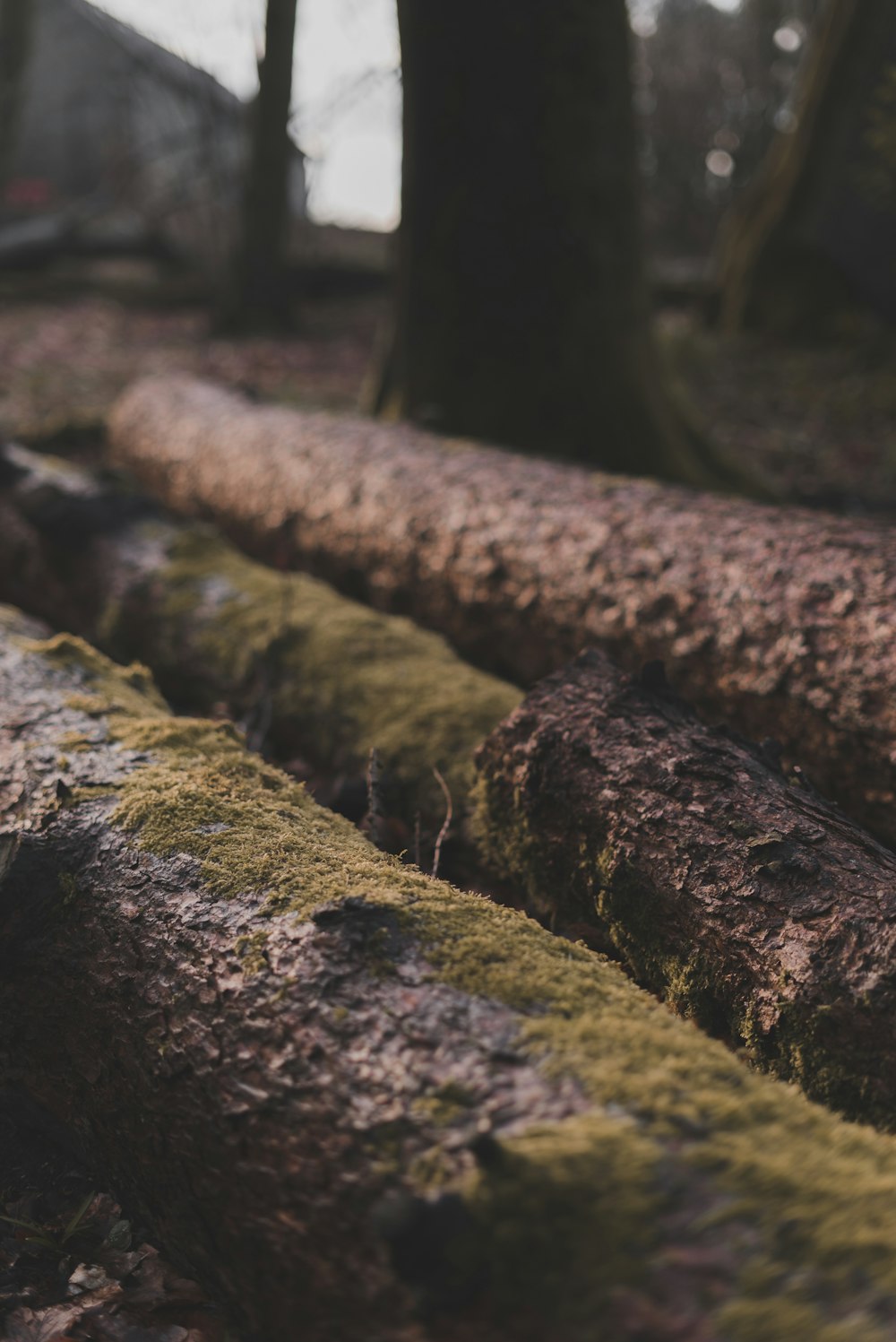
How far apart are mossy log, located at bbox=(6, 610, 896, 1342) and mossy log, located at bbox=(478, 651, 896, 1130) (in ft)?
1.01

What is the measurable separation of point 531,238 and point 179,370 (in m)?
4.15

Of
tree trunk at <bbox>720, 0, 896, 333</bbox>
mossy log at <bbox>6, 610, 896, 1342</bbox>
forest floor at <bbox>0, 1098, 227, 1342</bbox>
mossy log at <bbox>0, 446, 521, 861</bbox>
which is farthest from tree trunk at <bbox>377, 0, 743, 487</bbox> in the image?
tree trunk at <bbox>720, 0, 896, 333</bbox>

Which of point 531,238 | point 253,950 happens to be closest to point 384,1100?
point 253,950

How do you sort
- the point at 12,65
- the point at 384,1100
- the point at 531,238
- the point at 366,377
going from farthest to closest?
the point at 12,65
the point at 366,377
the point at 531,238
the point at 384,1100

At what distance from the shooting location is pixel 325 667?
3555 millimetres

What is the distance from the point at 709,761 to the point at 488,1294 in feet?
4.62

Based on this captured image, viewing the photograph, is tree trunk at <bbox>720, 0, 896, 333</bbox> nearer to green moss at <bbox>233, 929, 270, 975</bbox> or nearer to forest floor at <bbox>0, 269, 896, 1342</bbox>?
forest floor at <bbox>0, 269, 896, 1342</bbox>

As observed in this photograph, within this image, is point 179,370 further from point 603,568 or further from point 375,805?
point 375,805

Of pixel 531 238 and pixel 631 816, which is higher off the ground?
pixel 531 238

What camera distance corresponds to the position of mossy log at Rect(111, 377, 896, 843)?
2930mm

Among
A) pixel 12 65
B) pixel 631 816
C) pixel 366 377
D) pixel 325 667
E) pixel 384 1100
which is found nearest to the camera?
pixel 384 1100

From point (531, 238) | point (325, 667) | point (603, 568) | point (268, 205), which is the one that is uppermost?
point (268, 205)

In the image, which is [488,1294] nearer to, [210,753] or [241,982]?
[241,982]

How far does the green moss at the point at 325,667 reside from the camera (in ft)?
10.2
